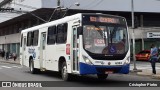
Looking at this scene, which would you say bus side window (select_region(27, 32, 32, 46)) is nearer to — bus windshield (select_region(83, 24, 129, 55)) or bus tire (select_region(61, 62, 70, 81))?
bus tire (select_region(61, 62, 70, 81))

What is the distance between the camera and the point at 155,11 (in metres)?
59.2

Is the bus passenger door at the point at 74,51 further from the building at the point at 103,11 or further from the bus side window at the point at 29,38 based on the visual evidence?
the building at the point at 103,11

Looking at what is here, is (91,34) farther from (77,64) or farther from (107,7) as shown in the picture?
(107,7)

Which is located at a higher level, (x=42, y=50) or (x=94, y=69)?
(x=42, y=50)

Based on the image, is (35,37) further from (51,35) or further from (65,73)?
(65,73)

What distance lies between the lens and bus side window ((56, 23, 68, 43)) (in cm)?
1896

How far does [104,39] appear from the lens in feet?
55.8

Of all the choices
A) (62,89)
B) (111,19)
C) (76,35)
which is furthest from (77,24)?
(62,89)

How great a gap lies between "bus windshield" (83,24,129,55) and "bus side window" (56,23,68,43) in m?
2.21

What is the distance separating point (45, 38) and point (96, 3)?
3285cm

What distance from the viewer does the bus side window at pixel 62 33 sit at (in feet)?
62.2

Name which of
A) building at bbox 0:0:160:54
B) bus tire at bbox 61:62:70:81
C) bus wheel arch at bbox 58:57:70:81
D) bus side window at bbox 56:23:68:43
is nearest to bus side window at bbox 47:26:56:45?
bus side window at bbox 56:23:68:43

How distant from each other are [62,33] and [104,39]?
3102mm

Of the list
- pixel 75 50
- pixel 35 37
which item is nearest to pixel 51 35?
pixel 35 37
